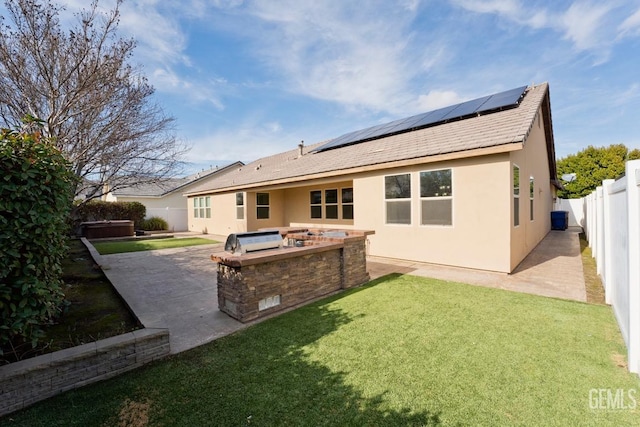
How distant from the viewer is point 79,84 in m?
6.62

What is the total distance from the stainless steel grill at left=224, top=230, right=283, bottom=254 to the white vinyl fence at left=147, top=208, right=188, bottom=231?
22.3 metres

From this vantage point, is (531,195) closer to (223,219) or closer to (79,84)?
(79,84)

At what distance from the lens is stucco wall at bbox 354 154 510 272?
23.2 feet

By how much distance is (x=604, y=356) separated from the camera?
3.21m

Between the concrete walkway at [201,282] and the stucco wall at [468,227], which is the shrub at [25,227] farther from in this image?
the stucco wall at [468,227]

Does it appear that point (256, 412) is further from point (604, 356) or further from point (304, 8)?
point (304, 8)

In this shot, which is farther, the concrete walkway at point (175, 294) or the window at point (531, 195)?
the window at point (531, 195)

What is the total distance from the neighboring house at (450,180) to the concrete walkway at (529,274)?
31 cm

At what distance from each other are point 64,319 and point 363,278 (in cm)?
540

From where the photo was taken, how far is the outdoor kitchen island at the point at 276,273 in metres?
4.40

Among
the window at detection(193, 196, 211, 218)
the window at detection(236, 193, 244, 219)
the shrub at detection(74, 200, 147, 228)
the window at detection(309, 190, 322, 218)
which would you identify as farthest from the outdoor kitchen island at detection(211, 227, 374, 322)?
the shrub at detection(74, 200, 147, 228)

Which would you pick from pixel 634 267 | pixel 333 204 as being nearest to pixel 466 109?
pixel 333 204

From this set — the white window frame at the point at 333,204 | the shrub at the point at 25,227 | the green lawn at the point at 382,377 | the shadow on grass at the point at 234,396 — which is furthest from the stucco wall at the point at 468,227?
the shrub at the point at 25,227

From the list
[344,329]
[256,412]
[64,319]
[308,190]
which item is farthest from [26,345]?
[308,190]
